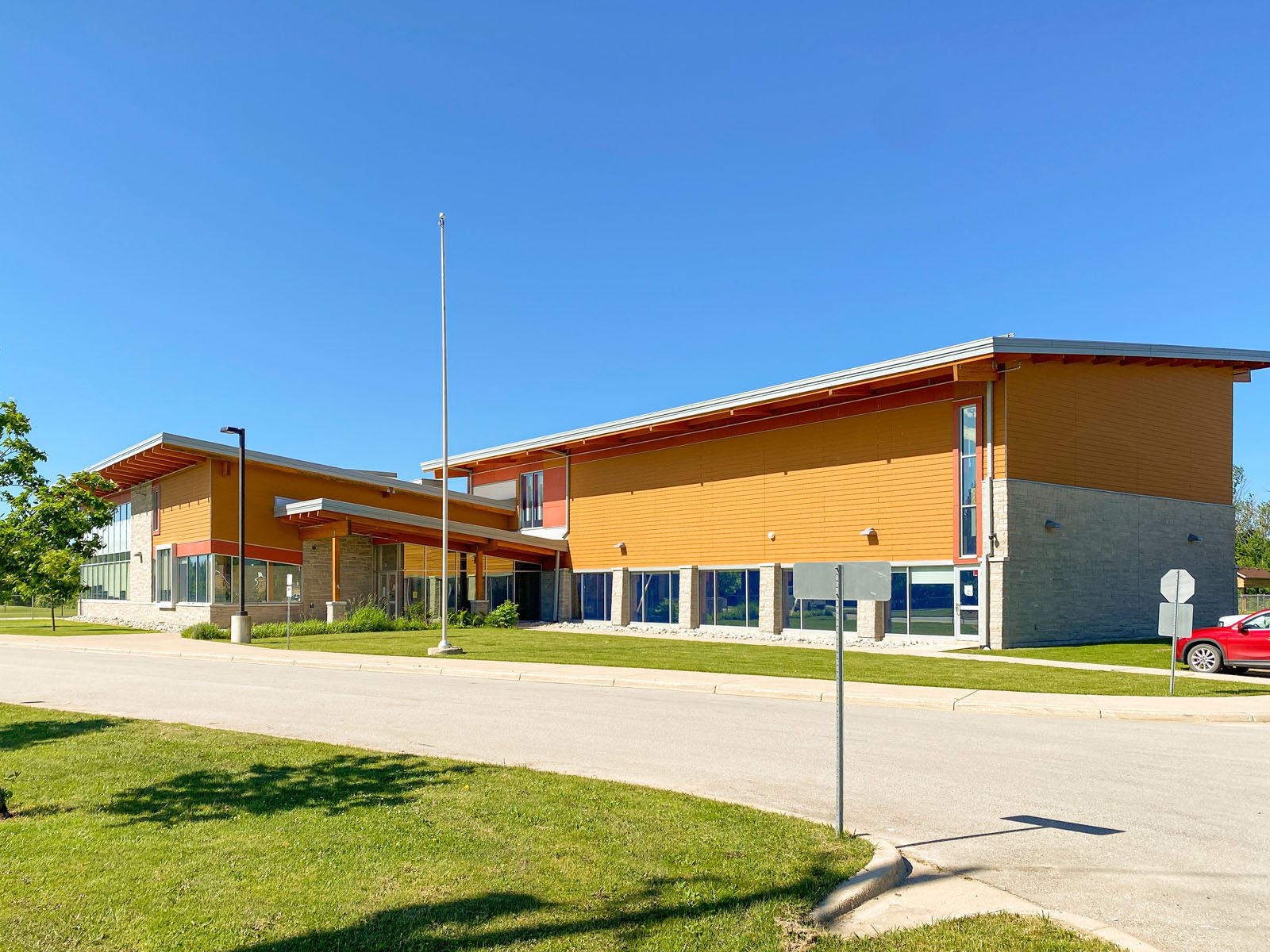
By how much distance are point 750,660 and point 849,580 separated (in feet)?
54.9

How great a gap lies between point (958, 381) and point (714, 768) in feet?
65.9

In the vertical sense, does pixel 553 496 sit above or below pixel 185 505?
above

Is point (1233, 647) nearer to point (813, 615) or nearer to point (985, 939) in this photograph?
point (813, 615)

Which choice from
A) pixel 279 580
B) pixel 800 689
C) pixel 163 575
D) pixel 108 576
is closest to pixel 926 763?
pixel 800 689

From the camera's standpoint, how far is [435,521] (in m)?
38.9

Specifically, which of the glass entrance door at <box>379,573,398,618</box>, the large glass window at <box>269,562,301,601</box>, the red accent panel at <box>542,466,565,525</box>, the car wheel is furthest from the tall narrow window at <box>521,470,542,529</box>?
the car wheel

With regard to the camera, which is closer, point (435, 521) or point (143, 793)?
point (143, 793)

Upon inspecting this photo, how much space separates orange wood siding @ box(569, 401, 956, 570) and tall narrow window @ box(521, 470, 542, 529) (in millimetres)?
3198

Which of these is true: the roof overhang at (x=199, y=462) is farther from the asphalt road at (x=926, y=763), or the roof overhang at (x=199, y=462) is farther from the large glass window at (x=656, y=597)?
the asphalt road at (x=926, y=763)

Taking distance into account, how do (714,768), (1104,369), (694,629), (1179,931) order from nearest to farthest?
(1179,931)
(714,768)
(1104,369)
(694,629)

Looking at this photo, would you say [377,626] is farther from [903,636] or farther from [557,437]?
[903,636]

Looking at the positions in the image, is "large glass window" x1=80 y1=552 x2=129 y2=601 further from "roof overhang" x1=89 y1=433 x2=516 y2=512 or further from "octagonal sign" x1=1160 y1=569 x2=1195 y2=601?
"octagonal sign" x1=1160 y1=569 x2=1195 y2=601

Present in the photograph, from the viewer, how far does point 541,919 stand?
5.34 m

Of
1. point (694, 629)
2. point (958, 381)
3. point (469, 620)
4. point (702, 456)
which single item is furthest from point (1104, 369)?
point (469, 620)
